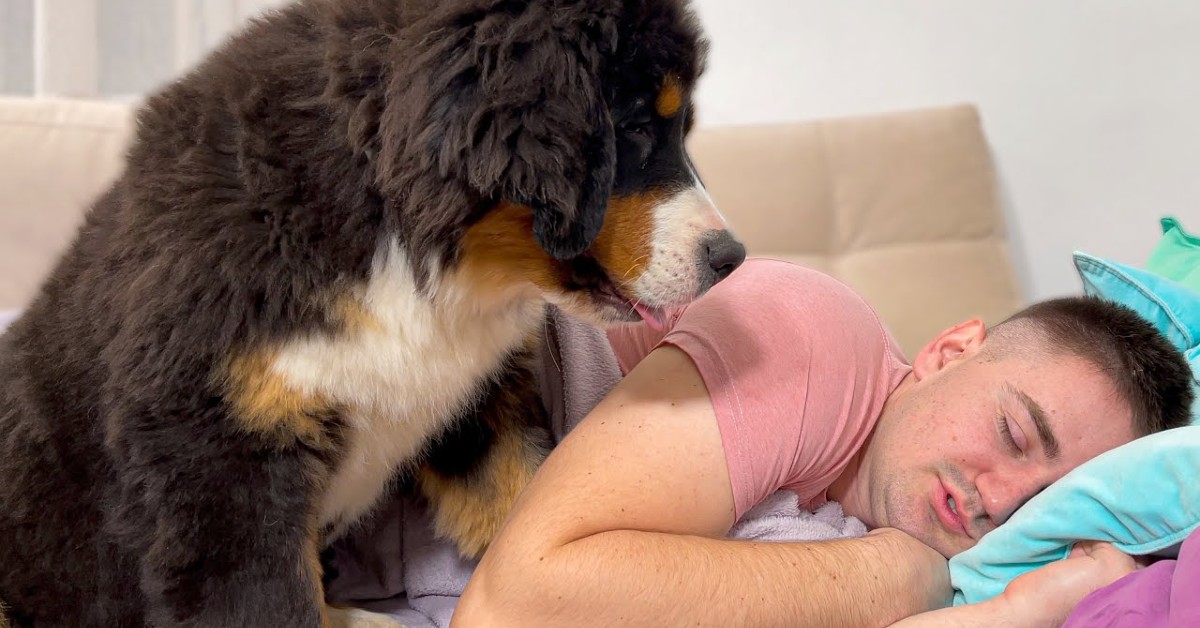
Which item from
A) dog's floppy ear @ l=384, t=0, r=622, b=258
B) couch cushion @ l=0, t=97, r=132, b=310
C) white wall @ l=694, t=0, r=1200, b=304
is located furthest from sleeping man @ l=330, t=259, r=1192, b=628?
white wall @ l=694, t=0, r=1200, b=304

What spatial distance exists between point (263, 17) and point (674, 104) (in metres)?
0.63

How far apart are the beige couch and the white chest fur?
171 cm

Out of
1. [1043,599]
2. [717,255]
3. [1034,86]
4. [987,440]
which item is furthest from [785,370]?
[1034,86]

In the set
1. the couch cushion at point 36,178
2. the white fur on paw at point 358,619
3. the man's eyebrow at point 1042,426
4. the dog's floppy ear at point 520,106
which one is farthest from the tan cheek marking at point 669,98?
the couch cushion at point 36,178

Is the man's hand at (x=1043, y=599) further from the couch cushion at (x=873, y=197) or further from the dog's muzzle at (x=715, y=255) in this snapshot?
the couch cushion at (x=873, y=197)

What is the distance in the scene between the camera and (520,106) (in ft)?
3.30

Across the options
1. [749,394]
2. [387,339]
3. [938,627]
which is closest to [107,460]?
[387,339]

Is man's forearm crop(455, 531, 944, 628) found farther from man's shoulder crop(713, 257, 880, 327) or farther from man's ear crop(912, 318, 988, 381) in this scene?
man's ear crop(912, 318, 988, 381)

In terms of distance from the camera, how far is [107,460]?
4.09ft

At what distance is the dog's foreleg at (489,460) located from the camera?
1560 millimetres

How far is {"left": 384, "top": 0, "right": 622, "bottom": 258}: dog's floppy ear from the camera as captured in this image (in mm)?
1010

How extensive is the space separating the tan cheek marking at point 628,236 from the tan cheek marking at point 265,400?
45cm

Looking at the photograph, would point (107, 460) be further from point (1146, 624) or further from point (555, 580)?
point (1146, 624)

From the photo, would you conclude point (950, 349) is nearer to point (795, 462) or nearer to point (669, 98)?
point (795, 462)
